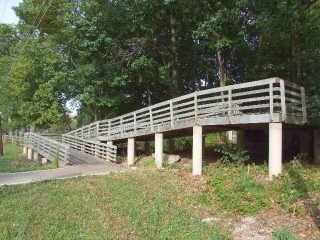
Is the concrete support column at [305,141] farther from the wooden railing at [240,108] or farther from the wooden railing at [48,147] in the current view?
the wooden railing at [48,147]

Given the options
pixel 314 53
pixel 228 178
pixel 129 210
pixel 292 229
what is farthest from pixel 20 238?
pixel 314 53

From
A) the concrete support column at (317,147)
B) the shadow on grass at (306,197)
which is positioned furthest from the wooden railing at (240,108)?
the shadow on grass at (306,197)

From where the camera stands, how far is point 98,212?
5.95 metres

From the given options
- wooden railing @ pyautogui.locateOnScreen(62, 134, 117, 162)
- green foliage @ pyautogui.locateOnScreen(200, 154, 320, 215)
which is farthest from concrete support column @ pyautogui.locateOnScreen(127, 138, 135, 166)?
green foliage @ pyautogui.locateOnScreen(200, 154, 320, 215)

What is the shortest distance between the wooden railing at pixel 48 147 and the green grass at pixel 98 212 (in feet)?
14.8

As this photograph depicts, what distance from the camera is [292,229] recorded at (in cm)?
487

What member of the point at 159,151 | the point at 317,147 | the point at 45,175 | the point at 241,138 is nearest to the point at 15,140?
the point at 45,175

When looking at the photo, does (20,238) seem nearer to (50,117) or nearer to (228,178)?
(228,178)

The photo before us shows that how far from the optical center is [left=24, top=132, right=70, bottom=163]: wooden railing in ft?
42.5

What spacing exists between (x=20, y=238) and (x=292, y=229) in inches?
193

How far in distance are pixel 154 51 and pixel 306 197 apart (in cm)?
1416

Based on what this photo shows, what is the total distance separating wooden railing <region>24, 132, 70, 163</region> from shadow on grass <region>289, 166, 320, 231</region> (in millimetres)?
9793

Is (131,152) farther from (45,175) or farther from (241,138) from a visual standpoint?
(241,138)

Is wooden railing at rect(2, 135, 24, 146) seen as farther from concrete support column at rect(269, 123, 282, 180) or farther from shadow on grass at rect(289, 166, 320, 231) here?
shadow on grass at rect(289, 166, 320, 231)
